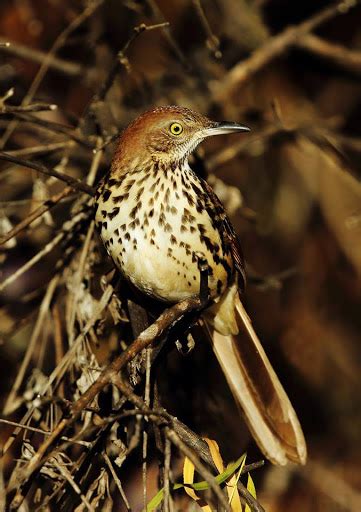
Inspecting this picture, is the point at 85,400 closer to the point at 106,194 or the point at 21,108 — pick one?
the point at 106,194

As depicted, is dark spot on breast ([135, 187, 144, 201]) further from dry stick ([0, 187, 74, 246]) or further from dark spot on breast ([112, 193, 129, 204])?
dry stick ([0, 187, 74, 246])

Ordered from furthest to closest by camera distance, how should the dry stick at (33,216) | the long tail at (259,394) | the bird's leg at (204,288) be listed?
the long tail at (259,394) < the dry stick at (33,216) < the bird's leg at (204,288)

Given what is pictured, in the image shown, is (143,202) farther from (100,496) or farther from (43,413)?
(100,496)

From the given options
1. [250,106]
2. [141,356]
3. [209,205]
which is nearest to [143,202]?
[209,205]

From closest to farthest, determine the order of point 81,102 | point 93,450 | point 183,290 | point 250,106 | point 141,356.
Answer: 1. point 93,450
2. point 141,356
3. point 183,290
4. point 250,106
5. point 81,102

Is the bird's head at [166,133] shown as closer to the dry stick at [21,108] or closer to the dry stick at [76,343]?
the dry stick at [21,108]

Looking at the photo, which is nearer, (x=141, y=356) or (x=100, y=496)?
(x=100, y=496)

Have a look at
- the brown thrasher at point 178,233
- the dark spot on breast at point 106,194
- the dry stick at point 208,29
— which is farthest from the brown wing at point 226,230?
the dry stick at point 208,29
